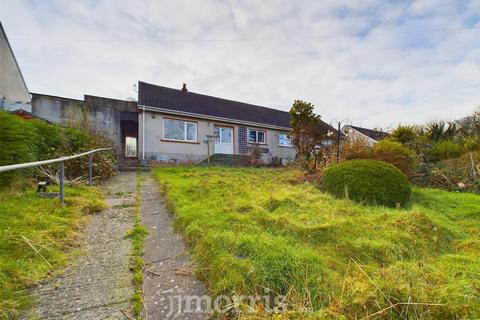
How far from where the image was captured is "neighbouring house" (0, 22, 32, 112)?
10094 mm

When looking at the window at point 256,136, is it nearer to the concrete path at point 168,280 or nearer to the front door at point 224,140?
the front door at point 224,140

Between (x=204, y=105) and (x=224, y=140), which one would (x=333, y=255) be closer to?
(x=224, y=140)

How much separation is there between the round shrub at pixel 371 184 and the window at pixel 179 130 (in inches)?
377

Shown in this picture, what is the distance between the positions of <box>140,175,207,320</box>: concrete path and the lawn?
136mm

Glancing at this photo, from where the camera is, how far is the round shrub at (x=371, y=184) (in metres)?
5.22

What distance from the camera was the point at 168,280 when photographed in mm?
2039

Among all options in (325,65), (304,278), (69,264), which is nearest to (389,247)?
(304,278)

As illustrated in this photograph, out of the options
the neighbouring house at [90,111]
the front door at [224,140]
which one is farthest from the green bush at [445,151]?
the neighbouring house at [90,111]

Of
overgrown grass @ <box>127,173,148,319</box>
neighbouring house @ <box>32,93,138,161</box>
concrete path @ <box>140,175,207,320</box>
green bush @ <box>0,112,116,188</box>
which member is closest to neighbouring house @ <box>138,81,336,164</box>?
neighbouring house @ <box>32,93,138,161</box>

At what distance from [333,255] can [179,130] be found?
12.0 meters

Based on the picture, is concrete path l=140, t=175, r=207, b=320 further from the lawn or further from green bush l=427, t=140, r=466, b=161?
green bush l=427, t=140, r=466, b=161

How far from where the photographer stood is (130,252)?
2.54m

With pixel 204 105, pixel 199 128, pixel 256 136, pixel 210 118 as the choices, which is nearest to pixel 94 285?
pixel 199 128

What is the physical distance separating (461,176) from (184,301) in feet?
33.7
